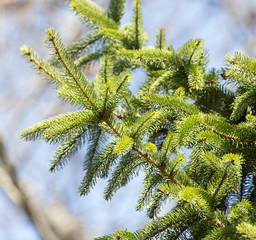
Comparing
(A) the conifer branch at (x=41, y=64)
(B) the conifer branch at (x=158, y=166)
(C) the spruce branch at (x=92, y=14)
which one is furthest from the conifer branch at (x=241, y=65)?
(C) the spruce branch at (x=92, y=14)

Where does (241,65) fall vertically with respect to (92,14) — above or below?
below

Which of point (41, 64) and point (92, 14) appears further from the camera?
point (92, 14)

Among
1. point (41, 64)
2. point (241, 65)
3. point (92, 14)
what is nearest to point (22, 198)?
point (92, 14)

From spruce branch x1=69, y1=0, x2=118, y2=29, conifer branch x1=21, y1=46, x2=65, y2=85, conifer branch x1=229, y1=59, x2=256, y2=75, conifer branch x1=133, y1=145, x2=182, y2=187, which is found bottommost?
conifer branch x1=133, y1=145, x2=182, y2=187

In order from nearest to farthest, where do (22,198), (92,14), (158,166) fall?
1. (158,166)
2. (92,14)
3. (22,198)

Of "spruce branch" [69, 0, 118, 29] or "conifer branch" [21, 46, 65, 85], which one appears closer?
"conifer branch" [21, 46, 65, 85]

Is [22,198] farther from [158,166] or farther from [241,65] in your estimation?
[241,65]

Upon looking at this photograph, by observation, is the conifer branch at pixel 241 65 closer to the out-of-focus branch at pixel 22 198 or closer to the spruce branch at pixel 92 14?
the spruce branch at pixel 92 14

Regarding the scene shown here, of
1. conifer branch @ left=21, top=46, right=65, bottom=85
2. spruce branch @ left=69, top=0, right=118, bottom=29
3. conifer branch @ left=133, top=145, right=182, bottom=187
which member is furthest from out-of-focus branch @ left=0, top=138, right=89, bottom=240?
conifer branch @ left=133, top=145, right=182, bottom=187

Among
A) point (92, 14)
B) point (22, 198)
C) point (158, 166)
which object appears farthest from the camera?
point (22, 198)

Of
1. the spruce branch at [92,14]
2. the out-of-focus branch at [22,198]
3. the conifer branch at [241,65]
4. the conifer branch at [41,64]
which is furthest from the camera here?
the out-of-focus branch at [22,198]

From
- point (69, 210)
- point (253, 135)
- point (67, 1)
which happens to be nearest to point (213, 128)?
point (253, 135)

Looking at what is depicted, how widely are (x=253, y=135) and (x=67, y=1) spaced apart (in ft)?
3.71

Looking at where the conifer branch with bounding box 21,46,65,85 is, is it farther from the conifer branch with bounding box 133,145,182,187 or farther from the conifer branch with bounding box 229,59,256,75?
the conifer branch with bounding box 229,59,256,75
